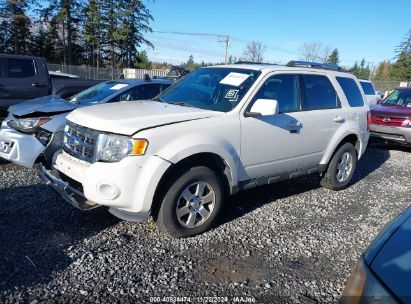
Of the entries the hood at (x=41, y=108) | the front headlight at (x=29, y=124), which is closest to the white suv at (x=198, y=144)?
the front headlight at (x=29, y=124)

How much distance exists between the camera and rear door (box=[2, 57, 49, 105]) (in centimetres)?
938

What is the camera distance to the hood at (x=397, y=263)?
1682 millimetres

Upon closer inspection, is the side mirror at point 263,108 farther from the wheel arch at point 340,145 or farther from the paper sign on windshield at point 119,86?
the paper sign on windshield at point 119,86

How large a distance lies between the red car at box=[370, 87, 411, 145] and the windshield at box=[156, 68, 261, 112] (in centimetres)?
645

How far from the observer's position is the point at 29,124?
5.52 metres

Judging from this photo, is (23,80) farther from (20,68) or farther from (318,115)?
(318,115)

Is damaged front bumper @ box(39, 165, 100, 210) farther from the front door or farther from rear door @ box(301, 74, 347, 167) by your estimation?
rear door @ box(301, 74, 347, 167)

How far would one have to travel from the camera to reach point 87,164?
372 cm

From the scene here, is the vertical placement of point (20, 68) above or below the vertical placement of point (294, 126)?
above

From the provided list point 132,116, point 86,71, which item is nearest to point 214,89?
point 132,116

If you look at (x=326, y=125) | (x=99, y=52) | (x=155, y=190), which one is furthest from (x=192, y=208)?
(x=99, y=52)

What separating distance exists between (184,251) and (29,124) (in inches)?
131

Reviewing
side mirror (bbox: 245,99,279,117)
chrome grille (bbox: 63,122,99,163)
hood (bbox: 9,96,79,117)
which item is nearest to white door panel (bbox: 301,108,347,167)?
side mirror (bbox: 245,99,279,117)

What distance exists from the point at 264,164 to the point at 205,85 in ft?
4.21
